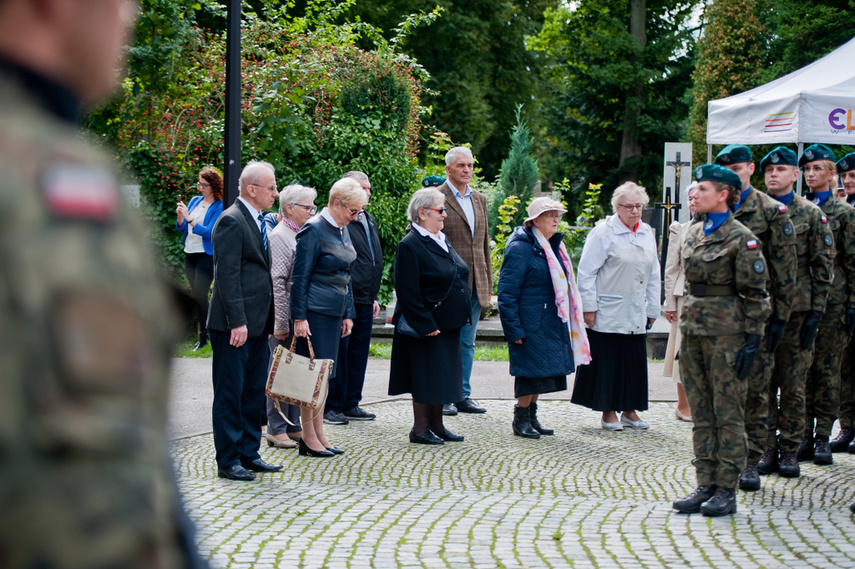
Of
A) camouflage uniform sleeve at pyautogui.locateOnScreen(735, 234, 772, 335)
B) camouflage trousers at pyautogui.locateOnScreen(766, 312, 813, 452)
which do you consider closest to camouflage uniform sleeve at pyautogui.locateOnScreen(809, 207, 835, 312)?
camouflage trousers at pyautogui.locateOnScreen(766, 312, 813, 452)

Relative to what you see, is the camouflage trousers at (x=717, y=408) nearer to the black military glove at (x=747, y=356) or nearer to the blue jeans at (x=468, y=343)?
the black military glove at (x=747, y=356)

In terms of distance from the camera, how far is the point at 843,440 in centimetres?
770

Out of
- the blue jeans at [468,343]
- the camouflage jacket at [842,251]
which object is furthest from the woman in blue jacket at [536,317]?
the camouflage jacket at [842,251]

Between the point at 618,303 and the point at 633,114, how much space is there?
31.7 m

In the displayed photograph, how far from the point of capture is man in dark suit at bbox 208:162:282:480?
6238 millimetres

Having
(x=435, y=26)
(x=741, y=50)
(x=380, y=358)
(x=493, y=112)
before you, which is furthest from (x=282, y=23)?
(x=741, y=50)

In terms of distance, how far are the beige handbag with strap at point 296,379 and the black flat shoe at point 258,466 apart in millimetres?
489

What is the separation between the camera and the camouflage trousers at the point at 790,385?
265 inches

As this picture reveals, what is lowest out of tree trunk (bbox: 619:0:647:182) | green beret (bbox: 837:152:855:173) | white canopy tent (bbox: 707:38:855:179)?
green beret (bbox: 837:152:855:173)

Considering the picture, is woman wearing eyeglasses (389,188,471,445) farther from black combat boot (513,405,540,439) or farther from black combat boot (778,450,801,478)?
→ black combat boot (778,450,801,478)

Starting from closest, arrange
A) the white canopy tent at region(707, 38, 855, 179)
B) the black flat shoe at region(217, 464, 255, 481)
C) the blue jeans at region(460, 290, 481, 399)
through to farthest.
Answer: the black flat shoe at region(217, 464, 255, 481)
the blue jeans at region(460, 290, 481, 399)
the white canopy tent at region(707, 38, 855, 179)

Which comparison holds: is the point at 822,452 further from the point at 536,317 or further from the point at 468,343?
the point at 468,343

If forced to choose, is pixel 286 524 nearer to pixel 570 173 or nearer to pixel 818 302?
pixel 818 302

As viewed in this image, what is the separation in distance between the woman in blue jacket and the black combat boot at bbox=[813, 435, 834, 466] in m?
1.93
